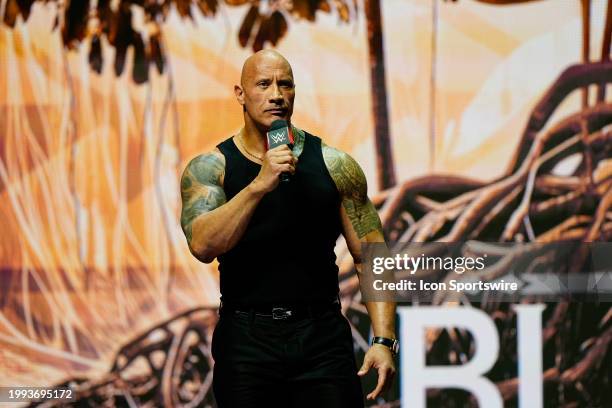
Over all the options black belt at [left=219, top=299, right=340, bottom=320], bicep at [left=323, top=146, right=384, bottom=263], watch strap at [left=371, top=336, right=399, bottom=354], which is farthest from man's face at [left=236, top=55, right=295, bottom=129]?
watch strap at [left=371, top=336, right=399, bottom=354]

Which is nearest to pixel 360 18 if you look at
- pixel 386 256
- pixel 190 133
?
pixel 190 133

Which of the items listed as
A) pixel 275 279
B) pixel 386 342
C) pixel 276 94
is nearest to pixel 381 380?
pixel 386 342

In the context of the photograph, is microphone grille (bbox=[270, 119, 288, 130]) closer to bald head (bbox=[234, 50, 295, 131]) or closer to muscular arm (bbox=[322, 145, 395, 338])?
bald head (bbox=[234, 50, 295, 131])

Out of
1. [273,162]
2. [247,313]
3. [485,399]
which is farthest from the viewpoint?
[485,399]

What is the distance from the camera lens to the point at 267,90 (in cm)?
301

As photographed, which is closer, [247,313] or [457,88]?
[247,313]

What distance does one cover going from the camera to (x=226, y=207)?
2859 millimetres

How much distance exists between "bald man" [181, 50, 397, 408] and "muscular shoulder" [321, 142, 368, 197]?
1.2 inches

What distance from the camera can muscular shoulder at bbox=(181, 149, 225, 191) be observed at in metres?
3.07

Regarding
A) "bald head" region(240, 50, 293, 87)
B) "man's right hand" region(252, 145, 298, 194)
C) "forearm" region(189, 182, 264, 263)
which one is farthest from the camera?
"bald head" region(240, 50, 293, 87)

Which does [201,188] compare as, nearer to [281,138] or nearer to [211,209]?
[211,209]

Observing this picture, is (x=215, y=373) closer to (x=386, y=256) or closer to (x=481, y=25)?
(x=386, y=256)

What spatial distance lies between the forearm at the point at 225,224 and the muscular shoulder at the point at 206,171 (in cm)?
17

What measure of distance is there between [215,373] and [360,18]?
249 cm
